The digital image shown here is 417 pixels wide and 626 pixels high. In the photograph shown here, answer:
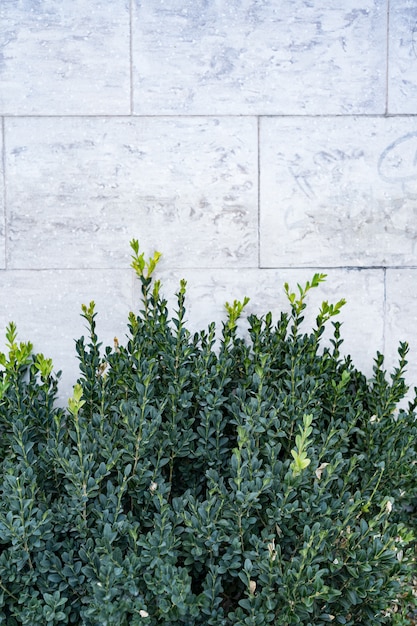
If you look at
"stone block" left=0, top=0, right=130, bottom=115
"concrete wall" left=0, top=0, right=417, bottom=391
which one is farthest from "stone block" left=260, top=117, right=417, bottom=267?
"stone block" left=0, top=0, right=130, bottom=115

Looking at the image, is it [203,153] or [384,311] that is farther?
[384,311]

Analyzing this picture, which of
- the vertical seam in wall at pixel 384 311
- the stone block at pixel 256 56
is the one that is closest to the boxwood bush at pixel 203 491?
the vertical seam in wall at pixel 384 311

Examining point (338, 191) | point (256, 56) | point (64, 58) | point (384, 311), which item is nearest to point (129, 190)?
point (64, 58)

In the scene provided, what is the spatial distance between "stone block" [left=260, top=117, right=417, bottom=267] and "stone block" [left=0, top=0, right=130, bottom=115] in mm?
809

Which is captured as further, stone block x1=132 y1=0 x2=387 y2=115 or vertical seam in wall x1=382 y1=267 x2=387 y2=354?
vertical seam in wall x1=382 y1=267 x2=387 y2=354

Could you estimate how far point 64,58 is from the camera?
3152 mm

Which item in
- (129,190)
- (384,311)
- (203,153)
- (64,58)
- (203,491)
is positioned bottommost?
(203,491)

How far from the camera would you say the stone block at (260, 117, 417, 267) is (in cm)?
320

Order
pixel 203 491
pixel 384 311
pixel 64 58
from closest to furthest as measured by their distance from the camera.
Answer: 1. pixel 203 491
2. pixel 64 58
3. pixel 384 311

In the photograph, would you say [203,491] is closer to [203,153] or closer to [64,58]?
[203,153]

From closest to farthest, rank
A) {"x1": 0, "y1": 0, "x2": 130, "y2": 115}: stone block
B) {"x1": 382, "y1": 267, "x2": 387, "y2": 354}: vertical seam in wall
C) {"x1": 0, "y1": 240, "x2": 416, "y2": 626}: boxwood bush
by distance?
1. {"x1": 0, "y1": 240, "x2": 416, "y2": 626}: boxwood bush
2. {"x1": 0, "y1": 0, "x2": 130, "y2": 115}: stone block
3. {"x1": 382, "y1": 267, "x2": 387, "y2": 354}: vertical seam in wall

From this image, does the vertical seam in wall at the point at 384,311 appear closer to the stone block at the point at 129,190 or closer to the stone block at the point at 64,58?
the stone block at the point at 129,190

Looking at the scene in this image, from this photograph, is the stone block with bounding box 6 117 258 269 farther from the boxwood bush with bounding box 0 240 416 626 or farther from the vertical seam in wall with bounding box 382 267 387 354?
the vertical seam in wall with bounding box 382 267 387 354

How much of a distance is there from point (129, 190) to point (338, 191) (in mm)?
1061
